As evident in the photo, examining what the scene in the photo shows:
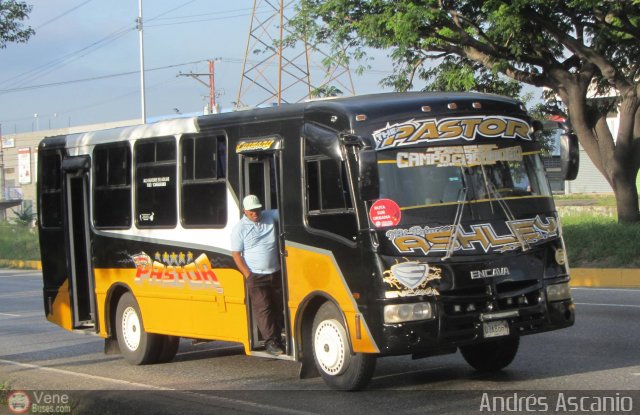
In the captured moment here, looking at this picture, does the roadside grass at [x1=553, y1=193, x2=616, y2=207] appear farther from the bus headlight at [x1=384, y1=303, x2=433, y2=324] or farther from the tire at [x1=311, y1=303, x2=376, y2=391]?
the bus headlight at [x1=384, y1=303, x2=433, y2=324]

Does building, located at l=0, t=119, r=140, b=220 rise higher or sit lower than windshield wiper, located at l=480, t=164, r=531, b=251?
higher

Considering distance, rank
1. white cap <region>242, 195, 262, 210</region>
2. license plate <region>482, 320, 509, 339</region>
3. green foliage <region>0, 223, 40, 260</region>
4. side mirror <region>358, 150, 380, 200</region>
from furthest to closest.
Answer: green foliage <region>0, 223, 40, 260</region>, white cap <region>242, 195, 262, 210</region>, license plate <region>482, 320, 509, 339</region>, side mirror <region>358, 150, 380, 200</region>

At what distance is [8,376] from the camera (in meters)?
11.5

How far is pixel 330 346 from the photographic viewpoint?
30.5ft

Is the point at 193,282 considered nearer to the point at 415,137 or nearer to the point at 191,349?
the point at 191,349

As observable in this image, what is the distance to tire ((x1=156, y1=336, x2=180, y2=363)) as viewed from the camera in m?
12.2

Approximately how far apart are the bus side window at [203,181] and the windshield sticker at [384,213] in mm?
2410

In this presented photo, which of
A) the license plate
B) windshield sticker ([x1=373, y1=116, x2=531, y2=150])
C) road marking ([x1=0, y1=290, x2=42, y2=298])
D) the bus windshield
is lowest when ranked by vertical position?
road marking ([x1=0, y1=290, x2=42, y2=298])

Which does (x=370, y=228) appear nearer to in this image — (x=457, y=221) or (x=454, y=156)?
(x=457, y=221)

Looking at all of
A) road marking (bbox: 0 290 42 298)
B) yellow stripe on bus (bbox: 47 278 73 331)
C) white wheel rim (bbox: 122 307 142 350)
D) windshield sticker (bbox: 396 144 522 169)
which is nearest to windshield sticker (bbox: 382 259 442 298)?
windshield sticker (bbox: 396 144 522 169)

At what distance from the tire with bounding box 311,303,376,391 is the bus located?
0.01 meters

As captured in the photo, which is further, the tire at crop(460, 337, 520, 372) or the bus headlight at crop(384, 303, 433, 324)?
the tire at crop(460, 337, 520, 372)

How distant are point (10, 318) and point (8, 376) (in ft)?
23.6

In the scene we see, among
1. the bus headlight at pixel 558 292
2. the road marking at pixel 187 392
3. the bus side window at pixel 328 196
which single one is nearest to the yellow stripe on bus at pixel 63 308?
the road marking at pixel 187 392
